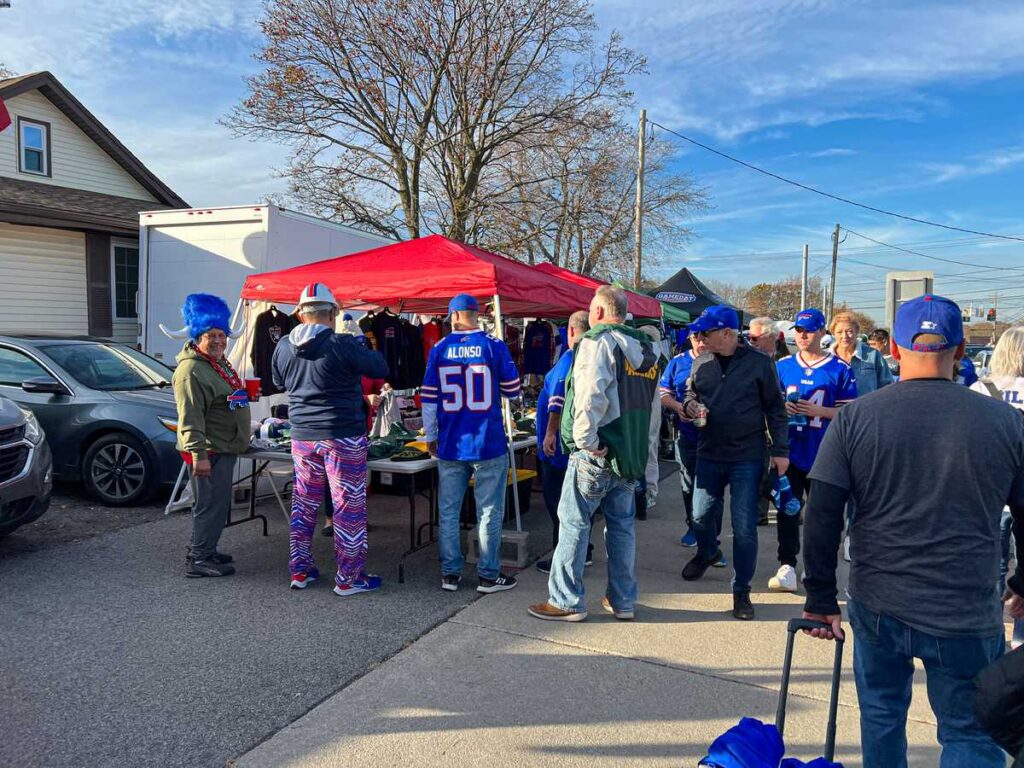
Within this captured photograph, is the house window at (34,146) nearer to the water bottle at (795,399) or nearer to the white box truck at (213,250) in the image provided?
the white box truck at (213,250)

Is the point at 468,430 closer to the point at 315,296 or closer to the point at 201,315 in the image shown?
the point at 315,296

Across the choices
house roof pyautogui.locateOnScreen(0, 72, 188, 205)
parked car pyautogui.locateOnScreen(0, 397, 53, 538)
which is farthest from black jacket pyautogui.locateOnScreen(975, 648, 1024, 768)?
house roof pyautogui.locateOnScreen(0, 72, 188, 205)

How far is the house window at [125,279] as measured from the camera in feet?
51.3

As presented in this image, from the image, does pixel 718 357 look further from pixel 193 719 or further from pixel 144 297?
pixel 144 297

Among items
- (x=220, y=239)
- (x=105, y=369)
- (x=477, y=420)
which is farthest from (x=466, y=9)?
(x=477, y=420)

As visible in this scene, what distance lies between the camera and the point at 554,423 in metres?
4.96

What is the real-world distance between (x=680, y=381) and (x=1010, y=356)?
8.44 feet

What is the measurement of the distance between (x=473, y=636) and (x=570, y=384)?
156 centimetres

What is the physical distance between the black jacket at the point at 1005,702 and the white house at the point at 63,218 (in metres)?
15.2

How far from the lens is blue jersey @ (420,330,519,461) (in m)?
4.86

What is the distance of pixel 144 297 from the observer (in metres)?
11.1

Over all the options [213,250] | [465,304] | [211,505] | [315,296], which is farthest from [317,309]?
[213,250]

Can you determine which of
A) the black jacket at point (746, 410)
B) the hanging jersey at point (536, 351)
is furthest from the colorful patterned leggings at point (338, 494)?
the hanging jersey at point (536, 351)

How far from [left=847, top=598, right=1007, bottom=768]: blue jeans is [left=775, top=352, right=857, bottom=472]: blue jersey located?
291cm
